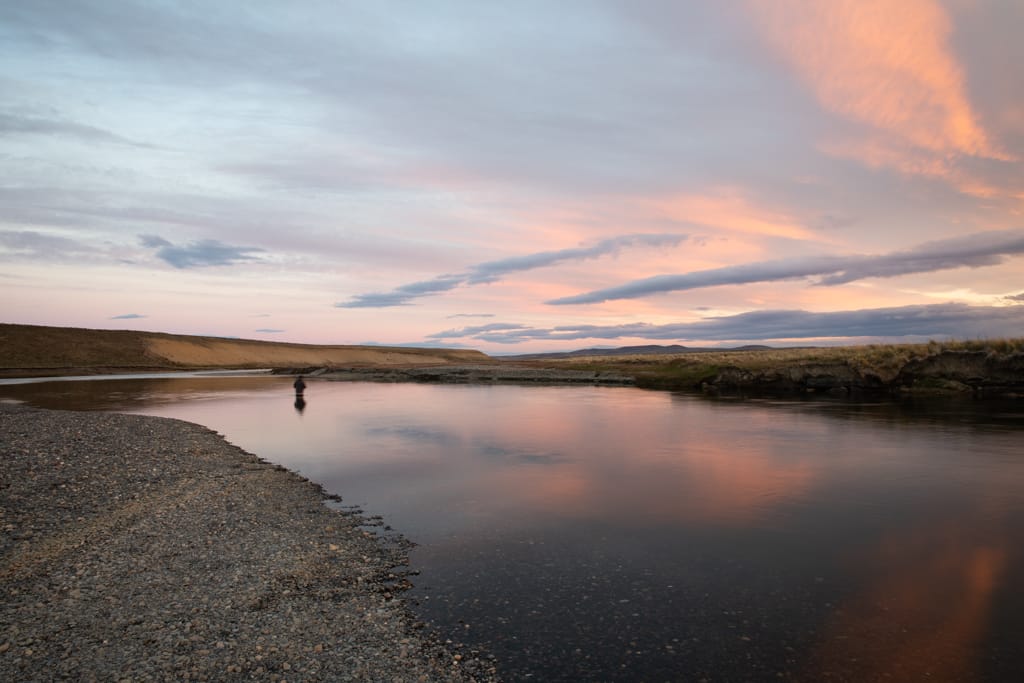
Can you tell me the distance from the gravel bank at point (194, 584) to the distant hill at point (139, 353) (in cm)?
8519

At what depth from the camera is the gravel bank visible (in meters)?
6.67

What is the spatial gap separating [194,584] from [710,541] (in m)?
9.25

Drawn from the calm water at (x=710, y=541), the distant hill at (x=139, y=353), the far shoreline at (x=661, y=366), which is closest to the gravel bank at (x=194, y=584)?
the calm water at (x=710, y=541)

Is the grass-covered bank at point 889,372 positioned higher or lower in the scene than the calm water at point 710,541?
higher

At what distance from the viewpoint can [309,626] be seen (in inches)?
299

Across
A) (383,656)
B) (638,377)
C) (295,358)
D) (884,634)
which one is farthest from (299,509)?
(295,358)

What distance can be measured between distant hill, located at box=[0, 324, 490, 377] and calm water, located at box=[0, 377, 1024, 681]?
87.5 m

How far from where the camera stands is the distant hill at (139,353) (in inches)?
A: 3629

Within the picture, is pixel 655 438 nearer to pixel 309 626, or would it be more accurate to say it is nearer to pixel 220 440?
pixel 220 440

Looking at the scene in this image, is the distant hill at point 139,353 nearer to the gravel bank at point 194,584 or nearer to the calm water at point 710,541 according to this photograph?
the gravel bank at point 194,584

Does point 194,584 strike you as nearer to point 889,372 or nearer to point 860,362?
point 889,372

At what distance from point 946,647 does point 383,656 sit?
7.03 meters

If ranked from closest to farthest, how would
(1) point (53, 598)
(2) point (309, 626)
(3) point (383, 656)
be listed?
(3) point (383, 656)
(2) point (309, 626)
(1) point (53, 598)

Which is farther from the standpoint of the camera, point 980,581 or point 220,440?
point 220,440
